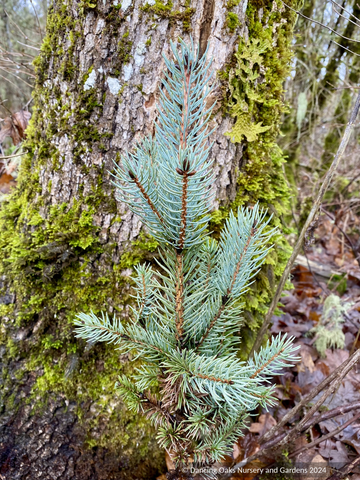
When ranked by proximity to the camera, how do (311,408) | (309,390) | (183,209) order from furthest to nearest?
(309,390) → (311,408) → (183,209)

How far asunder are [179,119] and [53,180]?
0.97 metres

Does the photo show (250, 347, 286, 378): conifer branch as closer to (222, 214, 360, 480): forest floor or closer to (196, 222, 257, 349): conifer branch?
(196, 222, 257, 349): conifer branch

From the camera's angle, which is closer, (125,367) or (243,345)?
(125,367)

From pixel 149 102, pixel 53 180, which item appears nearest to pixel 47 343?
pixel 53 180

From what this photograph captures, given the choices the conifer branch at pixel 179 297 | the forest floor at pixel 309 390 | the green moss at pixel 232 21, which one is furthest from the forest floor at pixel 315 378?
the green moss at pixel 232 21

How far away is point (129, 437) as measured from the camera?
138 centimetres

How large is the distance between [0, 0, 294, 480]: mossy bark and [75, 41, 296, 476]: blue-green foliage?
408 mm

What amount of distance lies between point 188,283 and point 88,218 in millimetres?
651

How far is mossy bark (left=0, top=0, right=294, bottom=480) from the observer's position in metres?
1.24

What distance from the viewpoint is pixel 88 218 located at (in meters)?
1.34

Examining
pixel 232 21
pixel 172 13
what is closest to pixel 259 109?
pixel 232 21

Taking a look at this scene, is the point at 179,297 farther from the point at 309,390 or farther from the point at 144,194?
the point at 309,390

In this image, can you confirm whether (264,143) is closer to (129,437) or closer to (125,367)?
(125,367)

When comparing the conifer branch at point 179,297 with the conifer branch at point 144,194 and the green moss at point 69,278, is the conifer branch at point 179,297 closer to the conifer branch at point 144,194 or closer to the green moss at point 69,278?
the conifer branch at point 144,194
